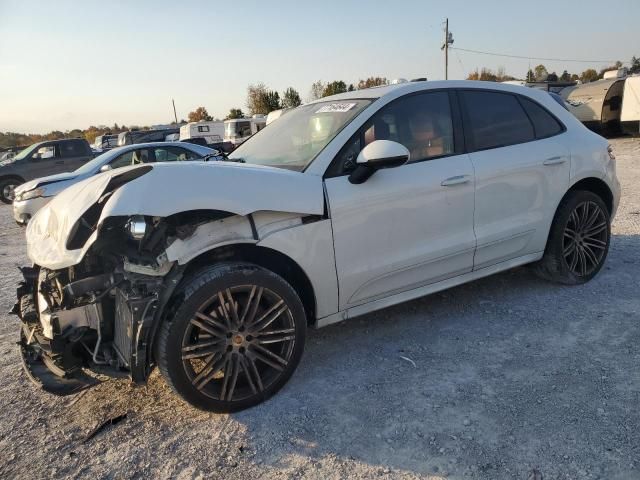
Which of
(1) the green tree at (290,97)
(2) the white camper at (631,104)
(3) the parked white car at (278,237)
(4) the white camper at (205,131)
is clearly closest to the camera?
(3) the parked white car at (278,237)

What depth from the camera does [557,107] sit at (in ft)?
14.1

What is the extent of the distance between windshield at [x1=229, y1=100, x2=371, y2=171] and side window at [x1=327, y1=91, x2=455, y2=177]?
150 mm

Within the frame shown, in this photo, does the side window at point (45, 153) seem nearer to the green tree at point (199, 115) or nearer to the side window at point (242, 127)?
the side window at point (242, 127)

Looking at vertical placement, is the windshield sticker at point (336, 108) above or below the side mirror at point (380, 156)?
above

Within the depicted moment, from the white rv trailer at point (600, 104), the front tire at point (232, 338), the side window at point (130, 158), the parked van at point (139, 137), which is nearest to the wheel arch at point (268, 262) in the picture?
the front tire at point (232, 338)

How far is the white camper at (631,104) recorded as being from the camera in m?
17.5

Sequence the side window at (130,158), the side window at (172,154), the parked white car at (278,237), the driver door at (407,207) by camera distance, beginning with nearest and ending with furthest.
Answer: the parked white car at (278,237) → the driver door at (407,207) → the side window at (130,158) → the side window at (172,154)

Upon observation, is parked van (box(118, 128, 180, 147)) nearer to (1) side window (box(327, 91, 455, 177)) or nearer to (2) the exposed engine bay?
(1) side window (box(327, 91, 455, 177))

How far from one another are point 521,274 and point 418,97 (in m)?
2.22

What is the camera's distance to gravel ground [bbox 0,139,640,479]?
238 centimetres

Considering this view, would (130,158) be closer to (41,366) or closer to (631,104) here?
(41,366)

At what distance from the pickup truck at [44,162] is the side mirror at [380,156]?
48.1 ft

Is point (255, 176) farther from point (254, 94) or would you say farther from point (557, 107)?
point (254, 94)

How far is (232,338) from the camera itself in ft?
9.11
